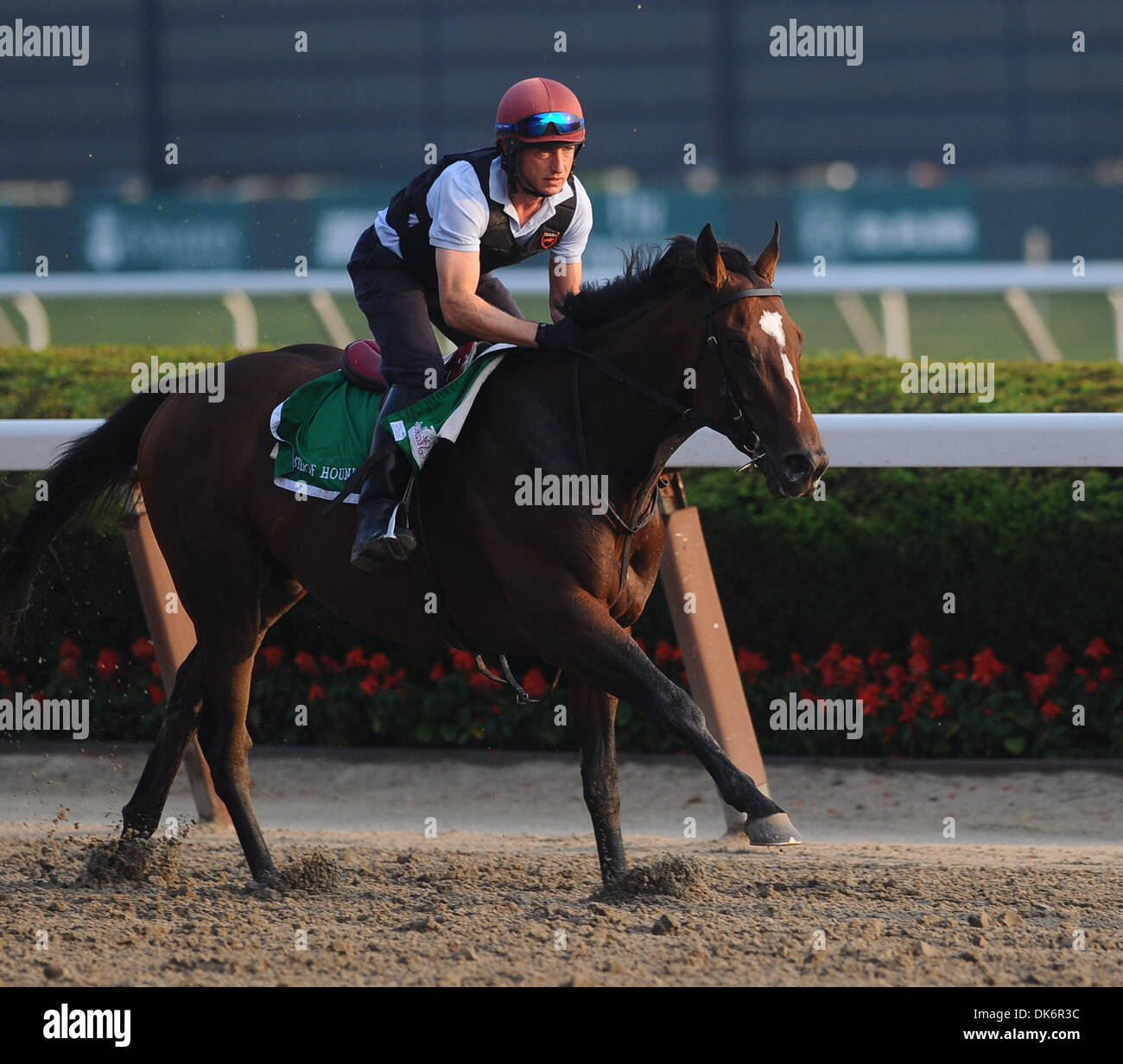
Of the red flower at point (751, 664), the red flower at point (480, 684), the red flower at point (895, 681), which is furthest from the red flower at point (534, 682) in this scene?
the red flower at point (895, 681)

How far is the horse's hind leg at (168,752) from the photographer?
4.89 metres

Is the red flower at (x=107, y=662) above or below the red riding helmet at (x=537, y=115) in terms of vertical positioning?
below

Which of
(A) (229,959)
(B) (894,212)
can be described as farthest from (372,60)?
(A) (229,959)

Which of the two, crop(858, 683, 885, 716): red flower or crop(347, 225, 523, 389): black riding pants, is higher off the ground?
crop(347, 225, 523, 389): black riding pants

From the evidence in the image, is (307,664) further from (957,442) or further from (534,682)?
(957,442)

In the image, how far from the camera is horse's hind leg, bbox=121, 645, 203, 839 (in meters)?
4.89

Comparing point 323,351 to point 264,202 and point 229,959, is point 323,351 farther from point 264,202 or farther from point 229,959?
Result: point 264,202

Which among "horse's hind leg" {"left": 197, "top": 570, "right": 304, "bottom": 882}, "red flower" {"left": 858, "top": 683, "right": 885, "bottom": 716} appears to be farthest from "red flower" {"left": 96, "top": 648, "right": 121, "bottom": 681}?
"red flower" {"left": 858, "top": 683, "right": 885, "bottom": 716}

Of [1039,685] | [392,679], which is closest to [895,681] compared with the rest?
[1039,685]

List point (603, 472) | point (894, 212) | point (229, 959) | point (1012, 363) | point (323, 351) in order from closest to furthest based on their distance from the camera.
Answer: point (229, 959)
point (603, 472)
point (323, 351)
point (1012, 363)
point (894, 212)

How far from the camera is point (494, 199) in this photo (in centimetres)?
429

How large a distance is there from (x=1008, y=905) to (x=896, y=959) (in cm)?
66

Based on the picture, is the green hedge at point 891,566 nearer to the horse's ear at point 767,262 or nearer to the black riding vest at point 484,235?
the black riding vest at point 484,235

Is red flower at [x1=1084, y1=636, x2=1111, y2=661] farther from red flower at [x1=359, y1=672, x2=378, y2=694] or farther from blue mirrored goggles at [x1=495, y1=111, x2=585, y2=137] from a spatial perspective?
blue mirrored goggles at [x1=495, y1=111, x2=585, y2=137]
